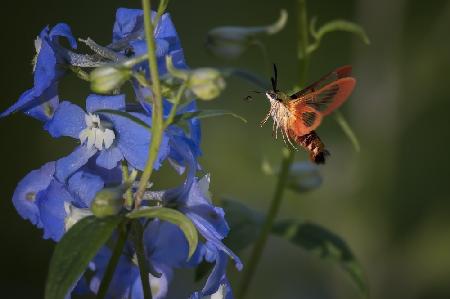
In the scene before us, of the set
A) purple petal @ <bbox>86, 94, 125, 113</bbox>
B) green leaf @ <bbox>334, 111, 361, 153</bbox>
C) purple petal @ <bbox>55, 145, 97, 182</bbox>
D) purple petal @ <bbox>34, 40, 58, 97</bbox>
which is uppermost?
purple petal @ <bbox>34, 40, 58, 97</bbox>

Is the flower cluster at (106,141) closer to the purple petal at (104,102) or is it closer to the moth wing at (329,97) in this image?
the purple petal at (104,102)

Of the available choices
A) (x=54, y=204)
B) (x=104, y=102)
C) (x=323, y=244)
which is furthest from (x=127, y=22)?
(x=323, y=244)

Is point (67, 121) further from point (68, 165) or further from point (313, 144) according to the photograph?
point (313, 144)

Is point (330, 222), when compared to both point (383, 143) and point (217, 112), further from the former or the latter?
point (217, 112)

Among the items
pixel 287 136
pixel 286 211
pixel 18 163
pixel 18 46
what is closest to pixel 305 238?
pixel 287 136

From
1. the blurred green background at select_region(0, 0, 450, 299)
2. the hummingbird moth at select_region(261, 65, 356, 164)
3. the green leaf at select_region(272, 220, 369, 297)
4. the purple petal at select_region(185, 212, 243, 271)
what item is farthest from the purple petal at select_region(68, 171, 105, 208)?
the blurred green background at select_region(0, 0, 450, 299)

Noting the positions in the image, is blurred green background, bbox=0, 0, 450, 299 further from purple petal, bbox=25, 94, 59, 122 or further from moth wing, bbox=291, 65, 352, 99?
purple petal, bbox=25, 94, 59, 122

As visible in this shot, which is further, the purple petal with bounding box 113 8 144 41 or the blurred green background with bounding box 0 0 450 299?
the blurred green background with bounding box 0 0 450 299
